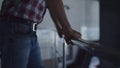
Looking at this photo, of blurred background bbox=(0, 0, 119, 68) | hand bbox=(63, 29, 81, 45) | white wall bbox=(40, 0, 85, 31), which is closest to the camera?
hand bbox=(63, 29, 81, 45)

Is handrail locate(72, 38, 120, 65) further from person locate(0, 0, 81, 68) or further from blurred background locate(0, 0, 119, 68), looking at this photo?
blurred background locate(0, 0, 119, 68)

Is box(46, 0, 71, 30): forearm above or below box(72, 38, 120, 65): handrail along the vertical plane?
above

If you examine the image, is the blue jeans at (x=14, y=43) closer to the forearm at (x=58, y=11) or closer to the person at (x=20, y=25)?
the person at (x=20, y=25)

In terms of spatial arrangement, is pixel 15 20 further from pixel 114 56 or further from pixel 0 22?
pixel 114 56

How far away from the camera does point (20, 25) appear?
875 mm

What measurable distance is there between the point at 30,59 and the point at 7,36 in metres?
0.17

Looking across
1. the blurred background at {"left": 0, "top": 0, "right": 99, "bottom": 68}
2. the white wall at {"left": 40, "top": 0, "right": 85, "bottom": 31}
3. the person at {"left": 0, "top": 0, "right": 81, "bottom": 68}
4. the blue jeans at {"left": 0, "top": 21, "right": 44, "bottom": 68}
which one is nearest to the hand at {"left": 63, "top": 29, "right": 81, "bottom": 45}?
the person at {"left": 0, "top": 0, "right": 81, "bottom": 68}

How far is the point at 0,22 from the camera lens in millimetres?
901

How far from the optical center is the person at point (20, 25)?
2.75 ft

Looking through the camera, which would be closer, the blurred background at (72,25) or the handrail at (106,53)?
the handrail at (106,53)

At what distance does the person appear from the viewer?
0.84 m

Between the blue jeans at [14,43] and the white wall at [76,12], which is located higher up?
the white wall at [76,12]

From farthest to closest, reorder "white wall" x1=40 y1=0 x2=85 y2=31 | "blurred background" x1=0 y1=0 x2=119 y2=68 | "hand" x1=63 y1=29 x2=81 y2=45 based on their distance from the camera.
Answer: "white wall" x1=40 y1=0 x2=85 y2=31 < "blurred background" x1=0 y1=0 x2=119 y2=68 < "hand" x1=63 y1=29 x2=81 y2=45

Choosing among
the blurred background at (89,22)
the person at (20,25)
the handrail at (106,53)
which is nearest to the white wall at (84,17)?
the blurred background at (89,22)
